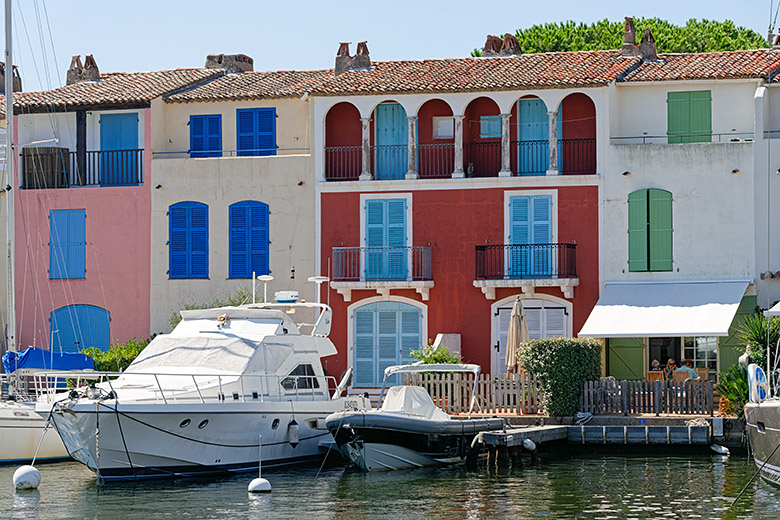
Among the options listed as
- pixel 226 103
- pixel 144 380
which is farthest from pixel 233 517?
pixel 226 103

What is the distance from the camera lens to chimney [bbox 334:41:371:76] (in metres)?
37.4

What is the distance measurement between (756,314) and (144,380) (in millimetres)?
14378

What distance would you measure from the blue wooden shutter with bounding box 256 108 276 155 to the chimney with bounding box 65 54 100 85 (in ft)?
20.8

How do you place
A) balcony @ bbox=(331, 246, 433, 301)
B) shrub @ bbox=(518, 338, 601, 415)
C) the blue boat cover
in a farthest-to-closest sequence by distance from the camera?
balcony @ bbox=(331, 246, 433, 301) < shrub @ bbox=(518, 338, 601, 415) < the blue boat cover

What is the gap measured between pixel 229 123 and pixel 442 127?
221 inches

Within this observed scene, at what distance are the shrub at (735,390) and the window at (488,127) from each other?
30.8 ft

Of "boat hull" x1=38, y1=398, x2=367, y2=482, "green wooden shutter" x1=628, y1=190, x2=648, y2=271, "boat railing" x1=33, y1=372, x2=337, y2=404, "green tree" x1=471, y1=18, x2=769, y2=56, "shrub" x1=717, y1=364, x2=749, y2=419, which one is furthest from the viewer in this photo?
"green tree" x1=471, y1=18, x2=769, y2=56

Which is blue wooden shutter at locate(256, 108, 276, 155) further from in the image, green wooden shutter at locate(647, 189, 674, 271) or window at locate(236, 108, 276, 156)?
→ green wooden shutter at locate(647, 189, 674, 271)

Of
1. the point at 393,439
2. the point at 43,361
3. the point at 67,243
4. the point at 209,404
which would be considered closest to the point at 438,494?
the point at 393,439

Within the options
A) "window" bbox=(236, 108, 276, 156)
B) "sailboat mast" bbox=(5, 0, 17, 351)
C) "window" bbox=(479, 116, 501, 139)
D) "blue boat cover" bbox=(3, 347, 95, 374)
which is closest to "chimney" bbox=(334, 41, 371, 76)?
"window" bbox=(236, 108, 276, 156)

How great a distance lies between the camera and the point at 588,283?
111 feet

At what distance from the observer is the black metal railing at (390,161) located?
35344 millimetres

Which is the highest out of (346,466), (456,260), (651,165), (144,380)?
(651,165)

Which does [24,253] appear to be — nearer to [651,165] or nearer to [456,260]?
[456,260]
